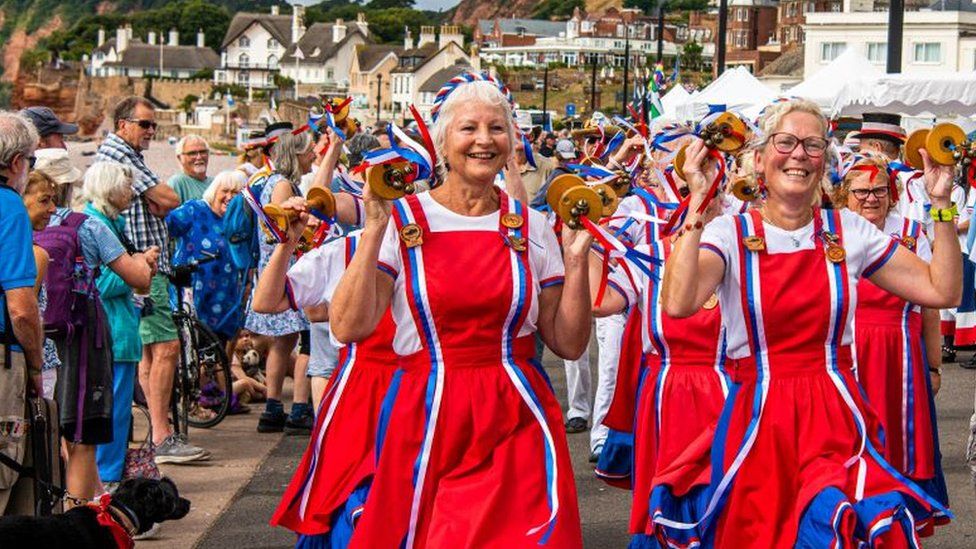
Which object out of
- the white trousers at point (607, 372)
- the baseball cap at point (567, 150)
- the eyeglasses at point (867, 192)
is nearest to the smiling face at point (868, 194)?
the eyeglasses at point (867, 192)

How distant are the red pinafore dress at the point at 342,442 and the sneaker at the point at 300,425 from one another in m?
4.62

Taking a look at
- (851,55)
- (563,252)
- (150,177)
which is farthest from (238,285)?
(851,55)

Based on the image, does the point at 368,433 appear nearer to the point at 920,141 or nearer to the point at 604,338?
the point at 920,141

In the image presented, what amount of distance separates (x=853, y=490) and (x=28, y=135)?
2.92 metres

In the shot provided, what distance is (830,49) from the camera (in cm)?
9438

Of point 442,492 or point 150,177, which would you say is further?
point 150,177

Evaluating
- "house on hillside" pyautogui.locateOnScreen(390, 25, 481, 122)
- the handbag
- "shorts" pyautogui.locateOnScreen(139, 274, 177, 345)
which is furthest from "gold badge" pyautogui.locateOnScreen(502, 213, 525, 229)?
"house on hillside" pyautogui.locateOnScreen(390, 25, 481, 122)

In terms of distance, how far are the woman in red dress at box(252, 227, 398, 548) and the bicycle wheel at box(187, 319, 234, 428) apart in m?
4.96

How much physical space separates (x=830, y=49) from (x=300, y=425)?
86.4 metres

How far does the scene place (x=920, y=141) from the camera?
19.0ft

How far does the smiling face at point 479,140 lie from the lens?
17.5ft

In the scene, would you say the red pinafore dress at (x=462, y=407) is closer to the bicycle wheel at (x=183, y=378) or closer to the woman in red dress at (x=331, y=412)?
the woman in red dress at (x=331, y=412)

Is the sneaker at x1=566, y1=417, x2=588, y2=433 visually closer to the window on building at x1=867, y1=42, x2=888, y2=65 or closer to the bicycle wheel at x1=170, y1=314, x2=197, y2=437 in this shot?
the bicycle wheel at x1=170, y1=314, x2=197, y2=437

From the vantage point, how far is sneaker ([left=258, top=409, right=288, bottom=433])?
11.4 meters
